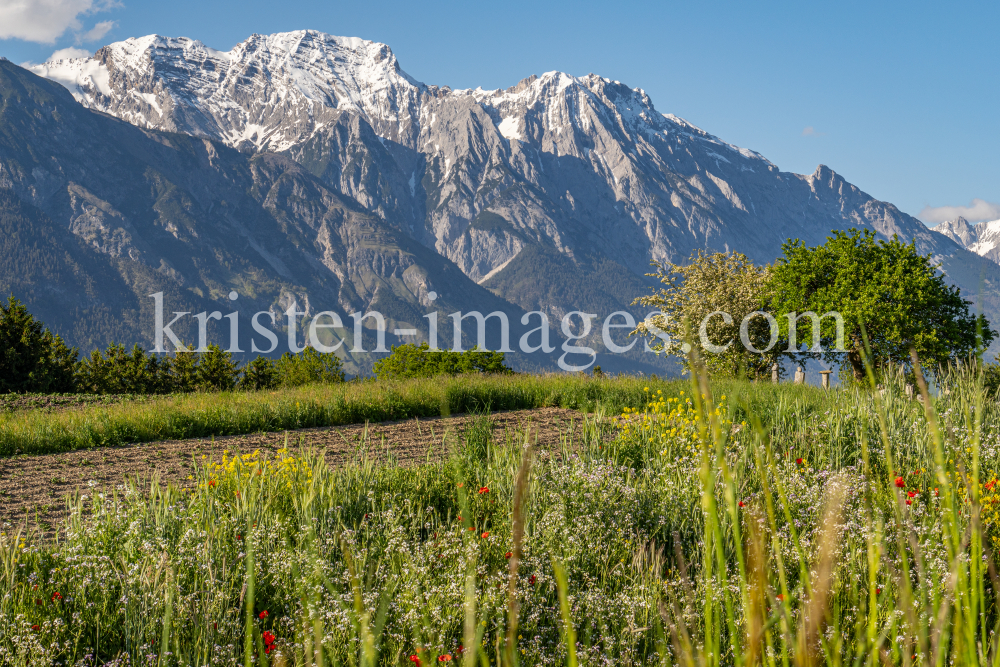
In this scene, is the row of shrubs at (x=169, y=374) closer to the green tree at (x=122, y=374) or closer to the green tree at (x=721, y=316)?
the green tree at (x=122, y=374)

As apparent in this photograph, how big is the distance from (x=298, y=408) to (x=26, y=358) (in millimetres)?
14727

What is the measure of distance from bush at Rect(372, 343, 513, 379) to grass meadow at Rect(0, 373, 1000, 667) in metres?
18.9

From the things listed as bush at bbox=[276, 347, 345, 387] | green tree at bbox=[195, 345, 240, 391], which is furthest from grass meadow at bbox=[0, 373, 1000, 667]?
bush at bbox=[276, 347, 345, 387]

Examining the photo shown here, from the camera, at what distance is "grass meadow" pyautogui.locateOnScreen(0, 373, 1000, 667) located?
74.0 inches

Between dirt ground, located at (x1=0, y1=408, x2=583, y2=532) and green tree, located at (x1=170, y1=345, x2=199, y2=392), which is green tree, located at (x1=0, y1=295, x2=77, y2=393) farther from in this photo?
dirt ground, located at (x1=0, y1=408, x2=583, y2=532)

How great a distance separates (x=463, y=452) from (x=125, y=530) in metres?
3.28

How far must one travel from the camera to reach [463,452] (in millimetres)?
6695

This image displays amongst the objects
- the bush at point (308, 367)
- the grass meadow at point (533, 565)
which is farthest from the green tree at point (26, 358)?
the grass meadow at point (533, 565)

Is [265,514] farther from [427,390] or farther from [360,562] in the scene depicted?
[427,390]

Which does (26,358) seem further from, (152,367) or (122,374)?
(152,367)

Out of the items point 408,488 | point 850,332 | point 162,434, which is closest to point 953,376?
point 408,488

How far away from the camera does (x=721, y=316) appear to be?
2453 cm

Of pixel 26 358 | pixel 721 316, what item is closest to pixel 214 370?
pixel 26 358

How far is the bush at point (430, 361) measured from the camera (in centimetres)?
2545
